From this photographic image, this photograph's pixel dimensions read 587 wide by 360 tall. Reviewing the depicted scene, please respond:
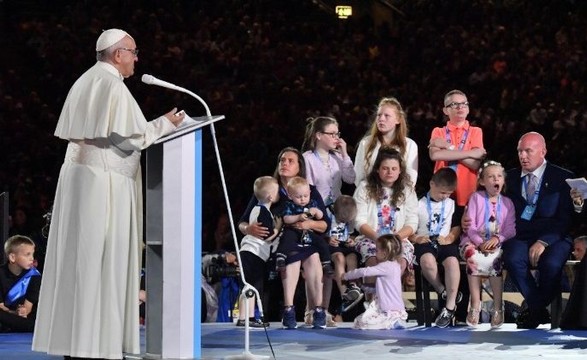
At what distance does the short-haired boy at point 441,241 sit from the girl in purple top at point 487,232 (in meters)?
0.11

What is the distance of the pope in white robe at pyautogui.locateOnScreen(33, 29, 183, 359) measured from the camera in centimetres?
629

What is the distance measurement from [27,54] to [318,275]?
1192cm

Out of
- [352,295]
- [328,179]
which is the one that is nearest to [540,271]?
[352,295]

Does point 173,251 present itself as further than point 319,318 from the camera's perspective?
No

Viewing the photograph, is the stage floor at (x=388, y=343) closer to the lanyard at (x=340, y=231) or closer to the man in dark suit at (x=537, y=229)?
the man in dark suit at (x=537, y=229)

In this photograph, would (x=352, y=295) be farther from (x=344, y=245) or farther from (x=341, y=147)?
(x=341, y=147)

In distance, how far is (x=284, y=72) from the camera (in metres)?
19.0

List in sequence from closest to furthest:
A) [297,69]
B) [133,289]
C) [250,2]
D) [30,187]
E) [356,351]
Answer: [133,289]
[356,351]
[30,187]
[297,69]
[250,2]

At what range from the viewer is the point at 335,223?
9.39 metres

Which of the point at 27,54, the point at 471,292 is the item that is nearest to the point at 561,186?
the point at 471,292

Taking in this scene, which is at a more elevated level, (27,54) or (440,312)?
(27,54)

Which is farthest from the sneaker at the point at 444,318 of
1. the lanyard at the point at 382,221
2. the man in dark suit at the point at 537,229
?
the lanyard at the point at 382,221

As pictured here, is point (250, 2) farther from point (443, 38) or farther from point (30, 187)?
point (30, 187)

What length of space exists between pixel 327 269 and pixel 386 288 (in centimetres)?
50
